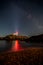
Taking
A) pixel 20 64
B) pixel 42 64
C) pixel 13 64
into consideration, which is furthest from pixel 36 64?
pixel 13 64

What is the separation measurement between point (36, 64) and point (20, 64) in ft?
9.42

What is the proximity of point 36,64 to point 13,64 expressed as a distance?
13.6 feet

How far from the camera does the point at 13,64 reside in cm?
1973

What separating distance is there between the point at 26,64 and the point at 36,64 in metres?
1.82

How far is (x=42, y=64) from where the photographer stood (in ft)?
63.4

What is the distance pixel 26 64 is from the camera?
20000 millimetres

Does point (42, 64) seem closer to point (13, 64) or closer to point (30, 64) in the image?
point (30, 64)

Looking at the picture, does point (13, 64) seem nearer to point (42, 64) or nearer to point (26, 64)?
point (26, 64)

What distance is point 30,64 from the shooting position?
19719 millimetres

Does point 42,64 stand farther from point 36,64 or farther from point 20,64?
point 20,64

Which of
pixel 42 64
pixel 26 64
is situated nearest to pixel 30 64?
pixel 26 64

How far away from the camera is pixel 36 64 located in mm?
19625

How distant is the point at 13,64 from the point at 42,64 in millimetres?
5171

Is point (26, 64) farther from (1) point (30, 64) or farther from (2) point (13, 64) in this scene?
(2) point (13, 64)
